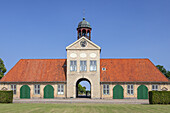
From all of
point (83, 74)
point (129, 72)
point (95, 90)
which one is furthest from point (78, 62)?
point (129, 72)

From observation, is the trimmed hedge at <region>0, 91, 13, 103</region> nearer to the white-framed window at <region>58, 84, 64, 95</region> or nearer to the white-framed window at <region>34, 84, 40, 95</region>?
the white-framed window at <region>34, 84, 40, 95</region>

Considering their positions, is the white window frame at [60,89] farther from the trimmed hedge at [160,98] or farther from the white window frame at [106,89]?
the trimmed hedge at [160,98]

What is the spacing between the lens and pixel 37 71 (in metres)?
47.0

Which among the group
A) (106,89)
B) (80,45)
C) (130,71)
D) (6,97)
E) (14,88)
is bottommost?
(6,97)

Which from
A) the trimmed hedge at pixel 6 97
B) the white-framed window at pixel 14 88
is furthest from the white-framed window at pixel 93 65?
the trimmed hedge at pixel 6 97

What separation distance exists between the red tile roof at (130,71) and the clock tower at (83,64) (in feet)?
6.96

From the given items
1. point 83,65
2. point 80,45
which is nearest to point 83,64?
point 83,65

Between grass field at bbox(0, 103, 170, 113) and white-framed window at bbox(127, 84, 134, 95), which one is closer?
grass field at bbox(0, 103, 170, 113)

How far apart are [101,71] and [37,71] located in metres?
13.0

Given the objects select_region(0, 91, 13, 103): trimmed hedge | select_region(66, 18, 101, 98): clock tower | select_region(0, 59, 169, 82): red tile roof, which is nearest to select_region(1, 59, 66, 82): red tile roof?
select_region(0, 59, 169, 82): red tile roof

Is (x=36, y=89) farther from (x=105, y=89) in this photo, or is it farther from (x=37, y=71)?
(x=105, y=89)

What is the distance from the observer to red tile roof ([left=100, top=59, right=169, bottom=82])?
147 feet

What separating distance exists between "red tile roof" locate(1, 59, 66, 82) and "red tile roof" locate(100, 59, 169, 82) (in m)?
8.59

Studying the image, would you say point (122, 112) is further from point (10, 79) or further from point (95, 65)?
point (10, 79)
